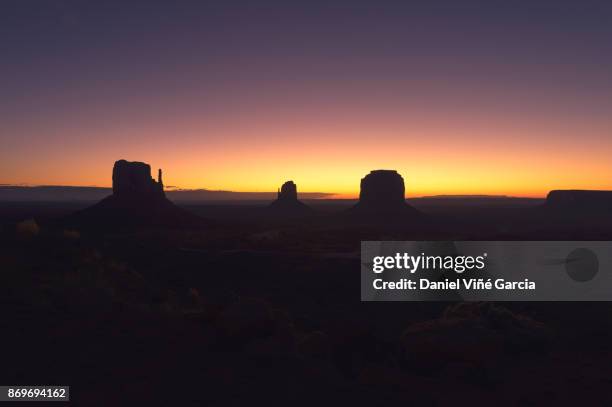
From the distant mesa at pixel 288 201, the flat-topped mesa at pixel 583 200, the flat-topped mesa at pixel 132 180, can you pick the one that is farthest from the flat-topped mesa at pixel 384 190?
the flat-topped mesa at pixel 583 200

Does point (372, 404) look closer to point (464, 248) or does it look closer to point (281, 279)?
point (281, 279)

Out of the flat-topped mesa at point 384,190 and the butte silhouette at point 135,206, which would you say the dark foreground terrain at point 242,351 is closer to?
the butte silhouette at point 135,206

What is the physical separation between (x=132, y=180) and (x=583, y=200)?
147m

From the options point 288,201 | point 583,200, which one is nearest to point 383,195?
point 288,201

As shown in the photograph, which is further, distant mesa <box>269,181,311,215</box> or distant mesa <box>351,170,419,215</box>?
distant mesa <box>269,181,311,215</box>

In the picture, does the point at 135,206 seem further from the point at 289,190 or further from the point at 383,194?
the point at 289,190

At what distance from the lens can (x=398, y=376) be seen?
9.39 meters

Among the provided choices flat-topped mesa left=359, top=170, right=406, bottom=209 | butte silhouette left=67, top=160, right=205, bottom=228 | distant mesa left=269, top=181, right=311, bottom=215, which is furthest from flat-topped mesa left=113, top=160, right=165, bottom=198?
distant mesa left=269, top=181, right=311, bottom=215

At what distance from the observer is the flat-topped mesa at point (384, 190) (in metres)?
120

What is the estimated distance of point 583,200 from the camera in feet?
492

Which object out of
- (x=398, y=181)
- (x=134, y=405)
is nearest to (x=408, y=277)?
(x=134, y=405)

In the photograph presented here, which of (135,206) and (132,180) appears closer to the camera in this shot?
(135,206)

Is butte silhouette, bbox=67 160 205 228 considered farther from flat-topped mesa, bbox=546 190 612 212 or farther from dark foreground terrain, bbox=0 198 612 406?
flat-topped mesa, bbox=546 190 612 212

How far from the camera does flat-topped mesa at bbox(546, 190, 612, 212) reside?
14638 cm
